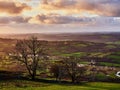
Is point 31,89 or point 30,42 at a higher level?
point 30,42

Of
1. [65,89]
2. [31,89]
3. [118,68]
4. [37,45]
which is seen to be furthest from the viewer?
[118,68]

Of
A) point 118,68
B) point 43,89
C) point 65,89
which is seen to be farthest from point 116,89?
point 118,68

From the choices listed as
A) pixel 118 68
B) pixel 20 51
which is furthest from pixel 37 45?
pixel 118 68

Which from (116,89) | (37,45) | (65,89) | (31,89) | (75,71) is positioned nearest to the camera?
(31,89)

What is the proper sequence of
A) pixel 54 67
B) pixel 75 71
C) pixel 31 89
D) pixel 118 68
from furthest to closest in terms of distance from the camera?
pixel 118 68, pixel 54 67, pixel 75 71, pixel 31 89

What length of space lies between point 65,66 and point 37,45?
1830 cm

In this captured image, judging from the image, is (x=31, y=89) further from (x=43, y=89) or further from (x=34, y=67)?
(x=34, y=67)

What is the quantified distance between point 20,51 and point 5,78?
32.5 ft

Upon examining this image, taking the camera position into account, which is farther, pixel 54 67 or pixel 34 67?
pixel 54 67

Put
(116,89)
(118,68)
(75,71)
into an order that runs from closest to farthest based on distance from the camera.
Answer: (116,89) → (75,71) → (118,68)

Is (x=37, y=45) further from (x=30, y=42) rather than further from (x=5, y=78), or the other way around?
(x=5, y=78)

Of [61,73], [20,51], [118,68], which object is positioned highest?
[20,51]

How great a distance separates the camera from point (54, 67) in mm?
86688

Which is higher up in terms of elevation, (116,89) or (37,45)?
(37,45)
